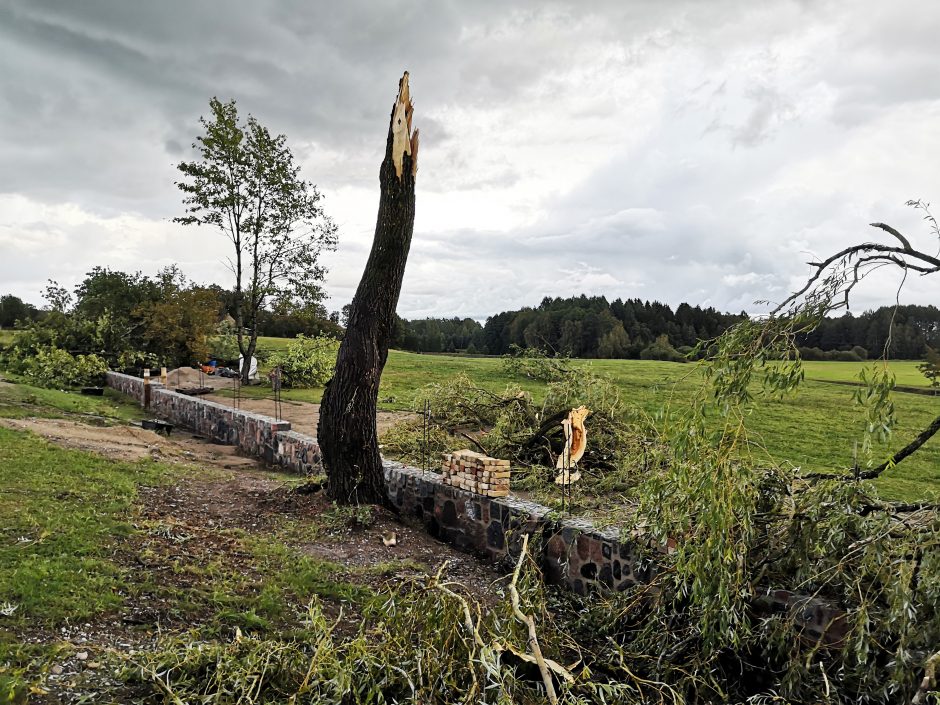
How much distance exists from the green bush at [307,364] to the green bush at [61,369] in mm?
5362

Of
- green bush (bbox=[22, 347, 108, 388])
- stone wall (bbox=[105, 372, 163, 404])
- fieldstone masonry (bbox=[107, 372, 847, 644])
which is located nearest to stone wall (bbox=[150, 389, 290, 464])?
stone wall (bbox=[105, 372, 163, 404])

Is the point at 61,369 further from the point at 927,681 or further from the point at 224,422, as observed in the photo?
the point at 927,681

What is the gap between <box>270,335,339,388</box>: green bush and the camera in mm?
21875

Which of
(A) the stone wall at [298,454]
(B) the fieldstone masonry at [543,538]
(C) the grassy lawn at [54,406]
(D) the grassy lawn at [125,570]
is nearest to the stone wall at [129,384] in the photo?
(C) the grassy lawn at [54,406]

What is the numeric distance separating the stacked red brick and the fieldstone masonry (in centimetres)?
6

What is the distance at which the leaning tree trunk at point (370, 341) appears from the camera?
7387mm

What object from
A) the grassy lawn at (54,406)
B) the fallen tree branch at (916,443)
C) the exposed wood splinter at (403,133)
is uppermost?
the exposed wood splinter at (403,133)

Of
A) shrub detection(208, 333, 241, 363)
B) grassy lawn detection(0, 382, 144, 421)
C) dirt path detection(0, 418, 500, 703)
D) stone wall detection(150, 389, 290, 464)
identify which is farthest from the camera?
shrub detection(208, 333, 241, 363)

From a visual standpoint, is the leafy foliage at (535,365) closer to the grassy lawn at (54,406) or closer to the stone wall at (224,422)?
the stone wall at (224,422)

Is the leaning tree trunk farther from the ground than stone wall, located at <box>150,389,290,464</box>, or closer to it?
farther from the ground

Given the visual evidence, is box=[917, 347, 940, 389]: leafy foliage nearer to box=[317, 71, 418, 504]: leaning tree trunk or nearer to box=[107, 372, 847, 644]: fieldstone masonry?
box=[107, 372, 847, 644]: fieldstone masonry

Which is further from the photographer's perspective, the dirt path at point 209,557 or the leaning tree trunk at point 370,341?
the leaning tree trunk at point 370,341

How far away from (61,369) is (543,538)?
1881 cm

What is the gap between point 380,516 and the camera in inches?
284
